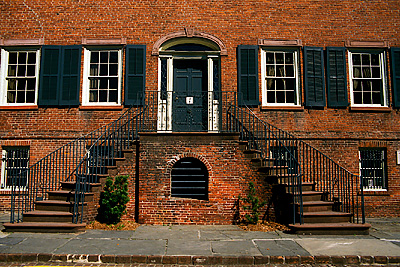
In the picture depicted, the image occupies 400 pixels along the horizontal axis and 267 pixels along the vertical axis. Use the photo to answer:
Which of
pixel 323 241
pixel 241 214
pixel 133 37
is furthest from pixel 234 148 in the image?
pixel 133 37

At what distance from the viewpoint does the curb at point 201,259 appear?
21.5ft

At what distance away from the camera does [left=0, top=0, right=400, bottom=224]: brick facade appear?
37.8 ft

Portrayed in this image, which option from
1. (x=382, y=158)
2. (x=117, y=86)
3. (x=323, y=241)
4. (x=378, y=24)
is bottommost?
(x=323, y=241)

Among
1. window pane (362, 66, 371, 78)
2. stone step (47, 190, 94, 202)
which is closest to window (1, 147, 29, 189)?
stone step (47, 190, 94, 202)

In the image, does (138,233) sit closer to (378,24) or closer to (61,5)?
(61,5)

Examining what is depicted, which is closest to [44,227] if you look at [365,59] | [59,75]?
[59,75]

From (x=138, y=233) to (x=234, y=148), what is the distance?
328 cm

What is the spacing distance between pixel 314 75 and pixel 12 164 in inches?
398

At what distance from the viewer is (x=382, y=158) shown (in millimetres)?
11703

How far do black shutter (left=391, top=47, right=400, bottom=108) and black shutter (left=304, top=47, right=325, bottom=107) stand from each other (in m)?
2.31

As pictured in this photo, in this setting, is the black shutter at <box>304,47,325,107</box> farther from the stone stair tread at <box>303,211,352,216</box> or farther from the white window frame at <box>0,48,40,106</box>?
the white window frame at <box>0,48,40,106</box>

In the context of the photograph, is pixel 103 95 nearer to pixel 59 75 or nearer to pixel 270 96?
pixel 59 75

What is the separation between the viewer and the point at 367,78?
1204 cm

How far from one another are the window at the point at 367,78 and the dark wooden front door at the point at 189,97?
4950mm
